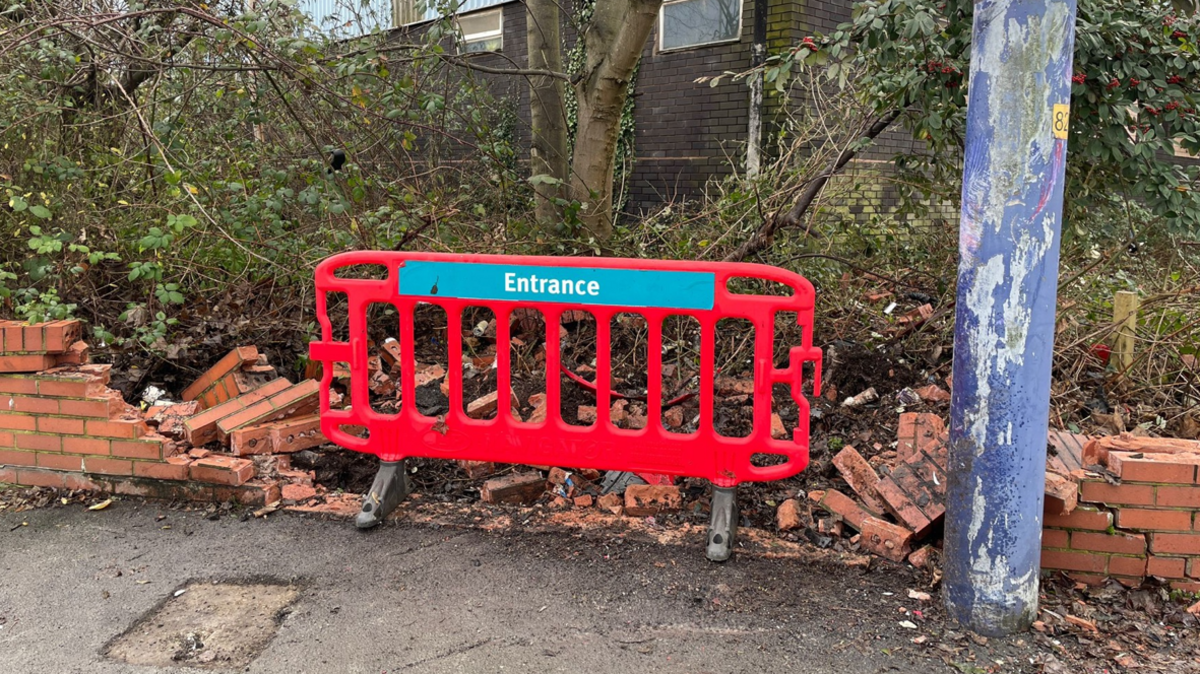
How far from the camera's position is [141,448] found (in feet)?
14.2

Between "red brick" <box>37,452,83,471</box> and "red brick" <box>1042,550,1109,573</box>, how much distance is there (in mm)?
4713

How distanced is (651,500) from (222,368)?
9.51 ft

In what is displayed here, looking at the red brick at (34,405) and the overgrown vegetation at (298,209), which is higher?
the overgrown vegetation at (298,209)

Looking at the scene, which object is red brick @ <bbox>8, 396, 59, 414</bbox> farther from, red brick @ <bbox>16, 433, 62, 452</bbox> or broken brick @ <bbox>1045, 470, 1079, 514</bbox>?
broken brick @ <bbox>1045, 470, 1079, 514</bbox>

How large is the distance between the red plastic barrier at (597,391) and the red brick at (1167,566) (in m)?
1.41

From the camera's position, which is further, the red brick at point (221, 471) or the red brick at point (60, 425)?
the red brick at point (60, 425)

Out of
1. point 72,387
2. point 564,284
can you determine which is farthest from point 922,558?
point 72,387

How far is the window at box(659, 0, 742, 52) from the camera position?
36.9 feet

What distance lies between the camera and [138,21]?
6.00 metres

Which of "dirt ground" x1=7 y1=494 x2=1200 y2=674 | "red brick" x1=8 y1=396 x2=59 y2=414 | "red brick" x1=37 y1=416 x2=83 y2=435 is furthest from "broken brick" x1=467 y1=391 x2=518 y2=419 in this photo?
"red brick" x1=8 y1=396 x2=59 y2=414

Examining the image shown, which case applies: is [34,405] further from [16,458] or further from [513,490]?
[513,490]

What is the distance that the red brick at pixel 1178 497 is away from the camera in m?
3.30

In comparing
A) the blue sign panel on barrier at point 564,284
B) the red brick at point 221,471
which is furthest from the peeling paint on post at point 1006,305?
the red brick at point 221,471

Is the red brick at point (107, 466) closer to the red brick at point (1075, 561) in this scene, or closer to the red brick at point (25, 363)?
the red brick at point (25, 363)
